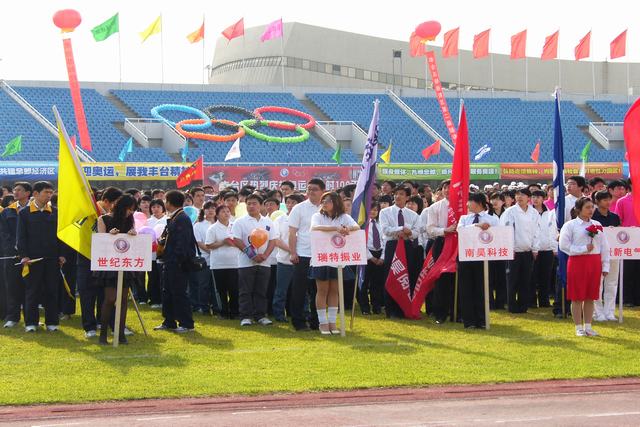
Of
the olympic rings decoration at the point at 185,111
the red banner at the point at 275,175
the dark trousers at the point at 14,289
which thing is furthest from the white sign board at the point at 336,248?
the olympic rings decoration at the point at 185,111

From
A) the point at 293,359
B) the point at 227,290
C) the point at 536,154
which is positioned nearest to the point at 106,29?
the point at 536,154

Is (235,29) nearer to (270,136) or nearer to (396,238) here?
(270,136)

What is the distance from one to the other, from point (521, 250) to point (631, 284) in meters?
2.10

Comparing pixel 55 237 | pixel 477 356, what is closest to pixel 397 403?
pixel 477 356

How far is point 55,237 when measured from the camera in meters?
13.8

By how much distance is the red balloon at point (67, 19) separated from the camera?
39688 mm

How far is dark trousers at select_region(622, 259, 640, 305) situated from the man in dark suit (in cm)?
683

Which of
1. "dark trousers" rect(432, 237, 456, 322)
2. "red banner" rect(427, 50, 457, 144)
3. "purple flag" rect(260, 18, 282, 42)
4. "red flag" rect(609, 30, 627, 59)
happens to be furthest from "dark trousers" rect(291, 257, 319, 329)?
"red flag" rect(609, 30, 627, 59)

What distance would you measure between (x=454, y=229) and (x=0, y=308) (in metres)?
6.35

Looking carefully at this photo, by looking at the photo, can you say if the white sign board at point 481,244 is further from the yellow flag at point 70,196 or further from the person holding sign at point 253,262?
the yellow flag at point 70,196

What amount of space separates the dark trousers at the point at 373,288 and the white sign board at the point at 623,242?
339 cm

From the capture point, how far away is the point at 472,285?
1428 cm

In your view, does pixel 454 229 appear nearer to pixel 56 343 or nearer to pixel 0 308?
pixel 56 343

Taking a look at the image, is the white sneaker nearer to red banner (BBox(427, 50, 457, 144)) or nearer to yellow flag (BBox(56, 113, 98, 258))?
yellow flag (BBox(56, 113, 98, 258))
